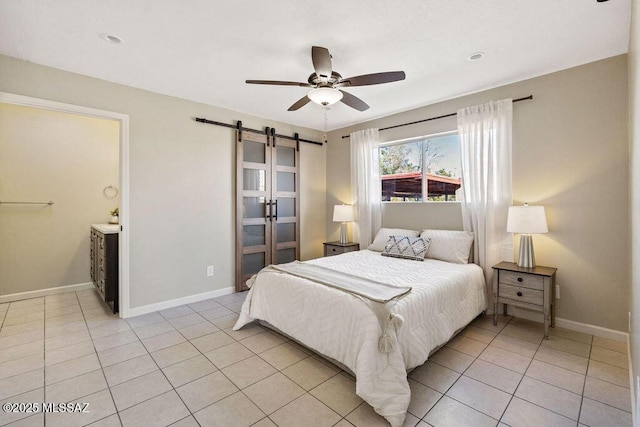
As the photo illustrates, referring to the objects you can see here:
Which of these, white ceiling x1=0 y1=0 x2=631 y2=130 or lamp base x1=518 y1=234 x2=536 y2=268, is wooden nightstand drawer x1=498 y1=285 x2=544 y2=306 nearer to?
lamp base x1=518 y1=234 x2=536 y2=268

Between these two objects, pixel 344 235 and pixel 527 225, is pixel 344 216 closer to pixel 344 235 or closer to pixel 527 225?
pixel 344 235

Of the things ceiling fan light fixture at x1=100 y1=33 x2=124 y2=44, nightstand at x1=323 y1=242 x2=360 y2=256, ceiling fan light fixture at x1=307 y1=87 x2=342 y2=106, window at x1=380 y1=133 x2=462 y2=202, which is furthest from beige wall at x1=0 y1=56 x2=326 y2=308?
window at x1=380 y1=133 x2=462 y2=202

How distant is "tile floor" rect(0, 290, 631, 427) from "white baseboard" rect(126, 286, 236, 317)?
0.28 metres

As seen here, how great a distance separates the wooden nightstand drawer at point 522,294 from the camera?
2.68 m

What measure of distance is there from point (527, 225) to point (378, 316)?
192cm

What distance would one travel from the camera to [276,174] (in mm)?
4578

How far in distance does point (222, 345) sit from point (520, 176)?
3523 mm

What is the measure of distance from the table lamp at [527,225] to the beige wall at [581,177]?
27 centimetres

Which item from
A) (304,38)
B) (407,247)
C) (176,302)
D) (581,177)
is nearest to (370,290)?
(407,247)

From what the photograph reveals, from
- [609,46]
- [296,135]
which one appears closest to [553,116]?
[609,46]

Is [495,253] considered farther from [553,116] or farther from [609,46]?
[609,46]

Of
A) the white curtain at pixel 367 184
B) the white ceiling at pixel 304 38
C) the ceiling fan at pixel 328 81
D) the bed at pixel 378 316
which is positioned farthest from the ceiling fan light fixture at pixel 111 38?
the white curtain at pixel 367 184

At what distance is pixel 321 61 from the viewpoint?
2.16 metres

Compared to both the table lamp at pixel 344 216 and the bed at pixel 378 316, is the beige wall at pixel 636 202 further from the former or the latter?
the table lamp at pixel 344 216
